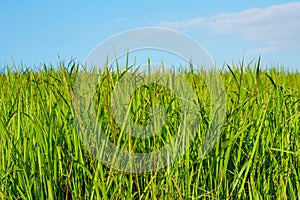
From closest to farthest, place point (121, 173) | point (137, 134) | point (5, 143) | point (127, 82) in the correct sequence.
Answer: point (121, 173) < point (137, 134) < point (5, 143) < point (127, 82)

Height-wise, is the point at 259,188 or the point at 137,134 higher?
the point at 137,134

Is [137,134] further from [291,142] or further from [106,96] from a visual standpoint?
[291,142]

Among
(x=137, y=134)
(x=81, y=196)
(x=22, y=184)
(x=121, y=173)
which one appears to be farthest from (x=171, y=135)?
(x=22, y=184)

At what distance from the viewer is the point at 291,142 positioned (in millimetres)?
1455

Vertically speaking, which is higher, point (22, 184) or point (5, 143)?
point (5, 143)

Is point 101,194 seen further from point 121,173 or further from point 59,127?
point 59,127

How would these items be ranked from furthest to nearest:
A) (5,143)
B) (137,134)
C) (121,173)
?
1. (5,143)
2. (137,134)
3. (121,173)

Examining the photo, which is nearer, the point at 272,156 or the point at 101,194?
the point at 101,194

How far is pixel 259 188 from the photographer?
4.45 ft

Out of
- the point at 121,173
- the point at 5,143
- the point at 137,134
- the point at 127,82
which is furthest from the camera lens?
the point at 127,82

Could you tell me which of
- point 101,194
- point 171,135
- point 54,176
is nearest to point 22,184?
point 54,176

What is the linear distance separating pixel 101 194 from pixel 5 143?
0.42 m

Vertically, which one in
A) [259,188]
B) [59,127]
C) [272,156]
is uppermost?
[59,127]

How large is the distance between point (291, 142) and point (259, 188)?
8.8 inches
